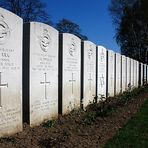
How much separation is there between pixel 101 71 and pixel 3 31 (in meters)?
7.23

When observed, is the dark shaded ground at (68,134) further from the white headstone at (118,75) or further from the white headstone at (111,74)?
the white headstone at (118,75)

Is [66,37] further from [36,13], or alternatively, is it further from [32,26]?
[36,13]

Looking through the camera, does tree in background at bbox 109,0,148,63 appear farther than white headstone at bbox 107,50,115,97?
Yes

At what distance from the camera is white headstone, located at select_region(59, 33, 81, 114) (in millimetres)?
9523

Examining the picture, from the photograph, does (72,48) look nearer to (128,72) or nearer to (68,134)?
(68,134)

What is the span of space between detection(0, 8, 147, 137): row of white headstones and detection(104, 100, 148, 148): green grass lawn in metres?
1.54

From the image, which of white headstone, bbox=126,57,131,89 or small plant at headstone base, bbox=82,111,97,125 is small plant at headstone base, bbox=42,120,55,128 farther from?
white headstone, bbox=126,57,131,89

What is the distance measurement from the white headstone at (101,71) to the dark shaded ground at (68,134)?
12.8 ft

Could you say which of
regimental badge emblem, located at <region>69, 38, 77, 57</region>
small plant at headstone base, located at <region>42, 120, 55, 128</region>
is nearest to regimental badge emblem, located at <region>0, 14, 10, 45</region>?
small plant at headstone base, located at <region>42, 120, 55, 128</region>

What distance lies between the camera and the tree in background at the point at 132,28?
52719 millimetres

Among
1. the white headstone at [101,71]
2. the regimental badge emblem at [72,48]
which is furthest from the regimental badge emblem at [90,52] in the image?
the regimental badge emblem at [72,48]

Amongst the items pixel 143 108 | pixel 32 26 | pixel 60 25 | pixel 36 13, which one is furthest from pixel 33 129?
pixel 60 25

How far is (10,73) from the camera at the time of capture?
694 cm

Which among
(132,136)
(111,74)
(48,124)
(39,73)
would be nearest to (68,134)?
(48,124)
